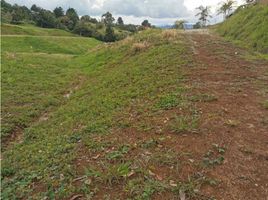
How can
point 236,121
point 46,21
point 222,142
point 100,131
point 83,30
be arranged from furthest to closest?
1. point 46,21
2. point 83,30
3. point 100,131
4. point 236,121
5. point 222,142

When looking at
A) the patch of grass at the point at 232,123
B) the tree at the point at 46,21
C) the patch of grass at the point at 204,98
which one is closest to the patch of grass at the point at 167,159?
the patch of grass at the point at 232,123

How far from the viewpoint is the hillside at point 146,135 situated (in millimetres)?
4504

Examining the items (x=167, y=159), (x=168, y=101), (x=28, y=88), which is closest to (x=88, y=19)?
(x=28, y=88)

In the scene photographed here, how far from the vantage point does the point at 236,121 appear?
6.16 metres

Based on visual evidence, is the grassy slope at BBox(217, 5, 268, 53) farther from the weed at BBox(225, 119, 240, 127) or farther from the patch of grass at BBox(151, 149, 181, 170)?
the patch of grass at BBox(151, 149, 181, 170)

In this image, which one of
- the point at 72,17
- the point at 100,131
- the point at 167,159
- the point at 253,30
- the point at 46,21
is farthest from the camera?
the point at 72,17

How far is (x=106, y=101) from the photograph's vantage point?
9078 mm

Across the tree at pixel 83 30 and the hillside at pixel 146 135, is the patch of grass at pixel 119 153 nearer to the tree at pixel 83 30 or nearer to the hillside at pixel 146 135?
the hillside at pixel 146 135

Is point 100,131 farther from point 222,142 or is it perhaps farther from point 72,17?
point 72,17

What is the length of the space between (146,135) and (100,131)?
119 cm

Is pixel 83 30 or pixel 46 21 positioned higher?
pixel 46 21

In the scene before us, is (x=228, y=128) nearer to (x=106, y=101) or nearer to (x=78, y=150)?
(x=78, y=150)

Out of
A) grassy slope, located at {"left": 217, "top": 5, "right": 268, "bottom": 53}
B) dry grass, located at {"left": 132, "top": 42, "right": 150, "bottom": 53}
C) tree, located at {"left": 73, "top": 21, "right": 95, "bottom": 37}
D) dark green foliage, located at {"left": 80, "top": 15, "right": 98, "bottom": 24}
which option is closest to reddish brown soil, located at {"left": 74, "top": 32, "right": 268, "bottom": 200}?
grassy slope, located at {"left": 217, "top": 5, "right": 268, "bottom": 53}

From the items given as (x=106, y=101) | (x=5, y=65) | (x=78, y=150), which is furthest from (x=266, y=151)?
(x=5, y=65)
